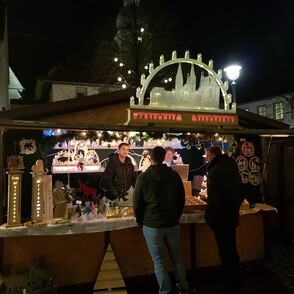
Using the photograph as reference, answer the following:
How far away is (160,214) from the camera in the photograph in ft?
12.8

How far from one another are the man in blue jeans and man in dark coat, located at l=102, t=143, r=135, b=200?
2.34m

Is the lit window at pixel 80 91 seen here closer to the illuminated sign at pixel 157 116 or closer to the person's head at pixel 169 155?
the person's head at pixel 169 155

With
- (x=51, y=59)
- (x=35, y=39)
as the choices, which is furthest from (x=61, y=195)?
(x=35, y=39)

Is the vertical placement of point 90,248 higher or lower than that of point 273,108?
lower

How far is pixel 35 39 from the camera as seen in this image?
1469 inches

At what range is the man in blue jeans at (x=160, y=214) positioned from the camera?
3.90 meters

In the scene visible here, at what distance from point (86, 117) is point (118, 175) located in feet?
5.68

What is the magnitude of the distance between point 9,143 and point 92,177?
4.20m

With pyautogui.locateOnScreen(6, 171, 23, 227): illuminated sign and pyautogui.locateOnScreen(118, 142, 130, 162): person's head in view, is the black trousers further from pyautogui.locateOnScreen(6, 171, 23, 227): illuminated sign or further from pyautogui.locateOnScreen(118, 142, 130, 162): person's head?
pyautogui.locateOnScreen(6, 171, 23, 227): illuminated sign

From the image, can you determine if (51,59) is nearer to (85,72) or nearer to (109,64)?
(85,72)

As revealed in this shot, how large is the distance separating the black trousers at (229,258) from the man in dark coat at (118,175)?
8.80 feet

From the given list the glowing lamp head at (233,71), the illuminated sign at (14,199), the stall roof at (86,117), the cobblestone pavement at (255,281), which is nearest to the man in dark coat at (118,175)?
the stall roof at (86,117)

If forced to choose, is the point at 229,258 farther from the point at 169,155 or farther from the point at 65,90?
the point at 65,90

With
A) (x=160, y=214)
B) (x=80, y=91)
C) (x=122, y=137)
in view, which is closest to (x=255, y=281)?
(x=160, y=214)
